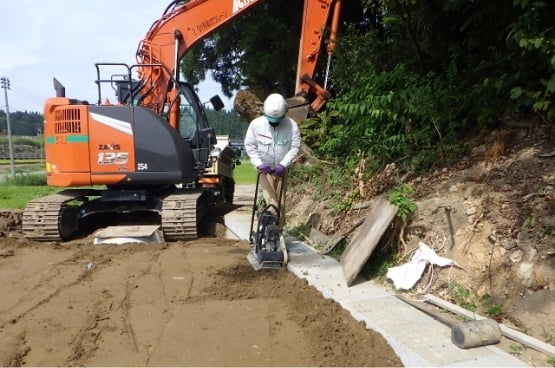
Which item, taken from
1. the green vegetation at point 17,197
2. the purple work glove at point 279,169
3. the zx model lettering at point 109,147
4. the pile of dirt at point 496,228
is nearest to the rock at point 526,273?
the pile of dirt at point 496,228

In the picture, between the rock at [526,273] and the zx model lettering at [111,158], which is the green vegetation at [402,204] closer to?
the rock at [526,273]

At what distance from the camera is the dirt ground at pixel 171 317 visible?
2.81 meters

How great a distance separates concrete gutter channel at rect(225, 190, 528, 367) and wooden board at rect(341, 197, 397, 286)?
0.11 metres

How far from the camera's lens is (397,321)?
3152 mm

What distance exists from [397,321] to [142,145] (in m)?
4.53

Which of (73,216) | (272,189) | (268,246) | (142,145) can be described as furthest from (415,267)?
(73,216)

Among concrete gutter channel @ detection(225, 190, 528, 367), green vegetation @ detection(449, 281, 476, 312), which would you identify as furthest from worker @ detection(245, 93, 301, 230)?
green vegetation @ detection(449, 281, 476, 312)

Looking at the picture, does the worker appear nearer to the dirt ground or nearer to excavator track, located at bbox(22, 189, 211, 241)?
the dirt ground

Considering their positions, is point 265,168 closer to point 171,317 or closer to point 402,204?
point 402,204

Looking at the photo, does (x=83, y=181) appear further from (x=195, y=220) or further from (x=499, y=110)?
(x=499, y=110)

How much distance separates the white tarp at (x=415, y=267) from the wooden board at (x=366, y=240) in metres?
0.28

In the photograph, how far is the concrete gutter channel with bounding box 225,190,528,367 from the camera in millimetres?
2600

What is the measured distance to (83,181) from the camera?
6.46m

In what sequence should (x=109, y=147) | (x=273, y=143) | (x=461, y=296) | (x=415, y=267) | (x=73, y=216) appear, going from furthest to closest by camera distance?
1. (x=73, y=216)
2. (x=109, y=147)
3. (x=273, y=143)
4. (x=415, y=267)
5. (x=461, y=296)
